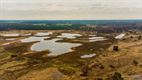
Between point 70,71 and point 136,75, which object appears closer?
point 136,75

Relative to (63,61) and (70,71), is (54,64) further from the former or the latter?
(70,71)

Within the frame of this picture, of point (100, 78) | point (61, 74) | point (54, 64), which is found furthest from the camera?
point (54, 64)

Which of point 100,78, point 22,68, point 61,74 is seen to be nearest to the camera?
point 100,78

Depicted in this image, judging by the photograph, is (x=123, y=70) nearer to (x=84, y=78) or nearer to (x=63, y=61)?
(x=84, y=78)

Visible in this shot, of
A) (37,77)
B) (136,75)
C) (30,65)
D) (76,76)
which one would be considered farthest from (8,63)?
(136,75)

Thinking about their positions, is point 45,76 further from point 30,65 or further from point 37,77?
point 30,65

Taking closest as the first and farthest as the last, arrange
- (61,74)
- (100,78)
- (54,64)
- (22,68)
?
(100,78) < (61,74) < (22,68) < (54,64)

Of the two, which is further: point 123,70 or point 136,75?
point 123,70

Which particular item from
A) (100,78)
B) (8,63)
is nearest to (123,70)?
(100,78)
